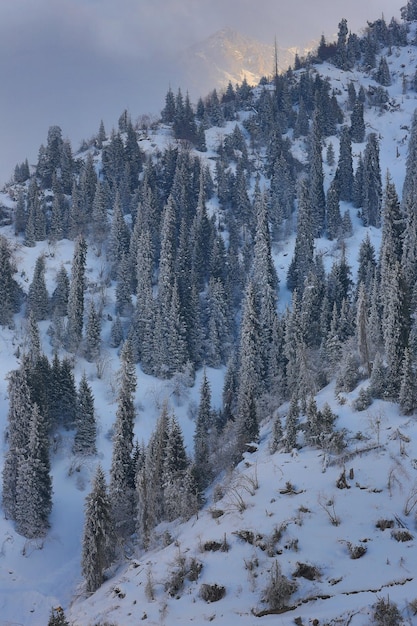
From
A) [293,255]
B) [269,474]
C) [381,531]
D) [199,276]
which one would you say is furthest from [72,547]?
[293,255]

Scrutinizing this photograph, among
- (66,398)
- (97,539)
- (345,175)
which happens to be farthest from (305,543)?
(345,175)

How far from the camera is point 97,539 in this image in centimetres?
3884

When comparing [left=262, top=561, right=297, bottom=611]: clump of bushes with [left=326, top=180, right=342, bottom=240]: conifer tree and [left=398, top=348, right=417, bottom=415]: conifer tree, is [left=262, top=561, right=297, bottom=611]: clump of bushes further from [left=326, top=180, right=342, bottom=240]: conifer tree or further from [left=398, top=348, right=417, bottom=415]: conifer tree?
[left=326, top=180, right=342, bottom=240]: conifer tree

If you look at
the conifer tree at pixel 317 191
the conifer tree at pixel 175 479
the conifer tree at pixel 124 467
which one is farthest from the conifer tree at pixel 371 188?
the conifer tree at pixel 175 479

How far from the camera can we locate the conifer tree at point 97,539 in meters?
37.7

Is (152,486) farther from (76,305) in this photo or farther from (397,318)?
(76,305)

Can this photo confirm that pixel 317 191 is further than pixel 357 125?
No

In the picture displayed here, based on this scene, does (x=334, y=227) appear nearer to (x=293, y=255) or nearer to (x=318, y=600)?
(x=293, y=255)

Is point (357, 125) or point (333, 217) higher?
point (357, 125)

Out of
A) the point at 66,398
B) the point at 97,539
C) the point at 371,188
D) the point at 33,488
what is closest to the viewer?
the point at 97,539

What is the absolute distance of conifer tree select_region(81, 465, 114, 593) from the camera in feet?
124

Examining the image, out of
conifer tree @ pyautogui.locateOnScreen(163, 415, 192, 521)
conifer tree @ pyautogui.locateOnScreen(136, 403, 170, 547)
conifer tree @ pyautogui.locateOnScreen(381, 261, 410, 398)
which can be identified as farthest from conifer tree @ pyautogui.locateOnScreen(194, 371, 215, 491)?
conifer tree @ pyautogui.locateOnScreen(381, 261, 410, 398)

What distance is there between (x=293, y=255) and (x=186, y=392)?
44.9 m

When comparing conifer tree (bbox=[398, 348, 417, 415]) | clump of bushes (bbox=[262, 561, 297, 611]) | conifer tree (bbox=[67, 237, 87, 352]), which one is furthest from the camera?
conifer tree (bbox=[67, 237, 87, 352])
